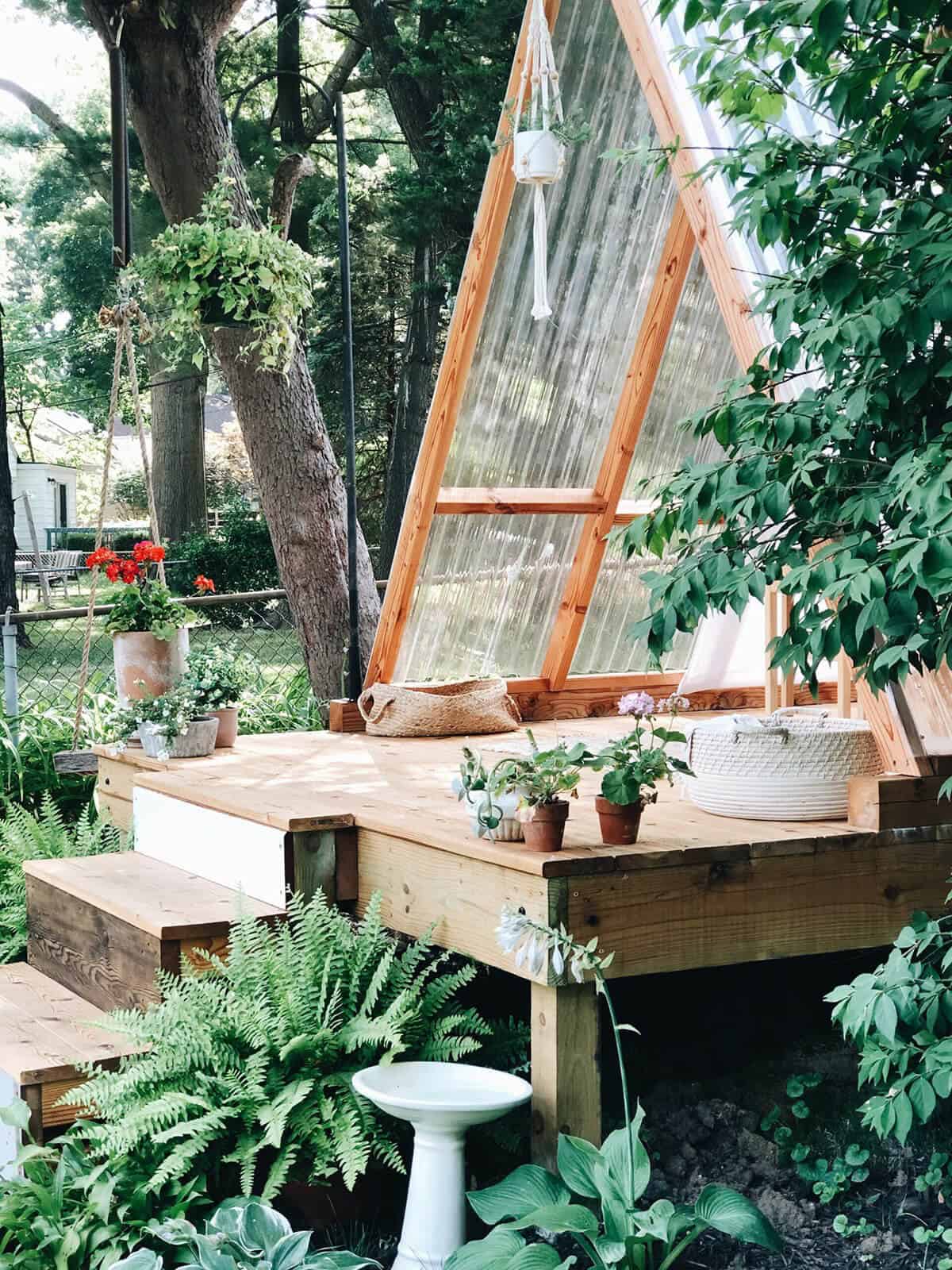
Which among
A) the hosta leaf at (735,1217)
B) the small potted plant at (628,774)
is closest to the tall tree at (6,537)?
the small potted plant at (628,774)

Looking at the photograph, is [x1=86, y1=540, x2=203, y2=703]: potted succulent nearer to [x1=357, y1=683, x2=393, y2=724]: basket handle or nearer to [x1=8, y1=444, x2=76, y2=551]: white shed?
[x1=357, y1=683, x2=393, y2=724]: basket handle

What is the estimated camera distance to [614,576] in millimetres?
5914

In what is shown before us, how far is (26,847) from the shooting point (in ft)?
15.3

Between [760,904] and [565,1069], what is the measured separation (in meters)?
0.58

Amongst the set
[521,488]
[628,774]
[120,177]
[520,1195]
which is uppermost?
[120,177]

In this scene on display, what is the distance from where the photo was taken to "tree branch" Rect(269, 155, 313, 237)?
6.37 meters

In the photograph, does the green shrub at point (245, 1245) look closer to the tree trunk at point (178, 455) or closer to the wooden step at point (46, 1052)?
the wooden step at point (46, 1052)

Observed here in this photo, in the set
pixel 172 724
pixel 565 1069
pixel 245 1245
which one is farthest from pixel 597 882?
pixel 172 724

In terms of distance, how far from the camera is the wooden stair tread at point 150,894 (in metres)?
3.30

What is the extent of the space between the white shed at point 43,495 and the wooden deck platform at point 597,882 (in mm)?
21053

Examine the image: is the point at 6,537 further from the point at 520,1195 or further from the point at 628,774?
the point at 520,1195

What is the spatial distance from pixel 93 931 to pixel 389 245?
10621mm

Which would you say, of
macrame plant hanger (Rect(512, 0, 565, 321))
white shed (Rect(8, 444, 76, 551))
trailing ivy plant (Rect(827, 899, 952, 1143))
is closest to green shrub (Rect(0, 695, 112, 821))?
macrame plant hanger (Rect(512, 0, 565, 321))

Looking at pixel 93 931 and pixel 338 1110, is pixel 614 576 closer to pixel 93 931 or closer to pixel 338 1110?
pixel 93 931
